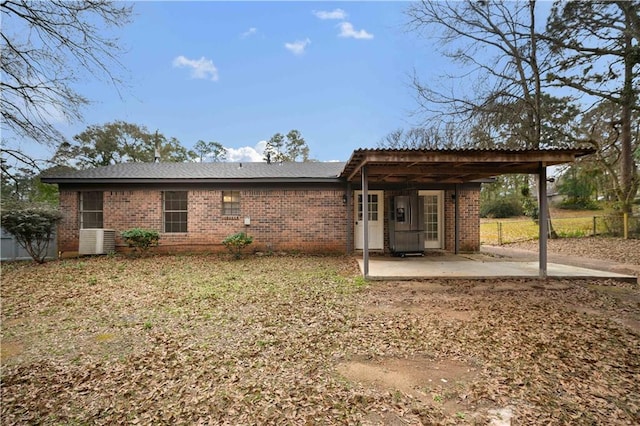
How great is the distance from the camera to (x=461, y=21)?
9328 mm

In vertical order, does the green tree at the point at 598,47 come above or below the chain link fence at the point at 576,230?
above

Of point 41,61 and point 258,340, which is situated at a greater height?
point 41,61

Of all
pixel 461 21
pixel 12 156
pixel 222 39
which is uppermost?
pixel 222 39

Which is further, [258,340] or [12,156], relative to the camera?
[12,156]

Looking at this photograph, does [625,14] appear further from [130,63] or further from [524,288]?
[130,63]

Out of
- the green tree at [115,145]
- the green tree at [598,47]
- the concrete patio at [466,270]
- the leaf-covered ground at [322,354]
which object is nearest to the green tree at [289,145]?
the green tree at [115,145]

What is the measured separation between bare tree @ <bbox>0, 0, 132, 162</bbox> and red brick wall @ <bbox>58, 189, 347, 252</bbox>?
5330 mm

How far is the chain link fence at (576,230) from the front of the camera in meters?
12.5

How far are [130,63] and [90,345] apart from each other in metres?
4.34

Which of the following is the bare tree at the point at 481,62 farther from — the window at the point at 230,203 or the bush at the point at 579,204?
the bush at the point at 579,204

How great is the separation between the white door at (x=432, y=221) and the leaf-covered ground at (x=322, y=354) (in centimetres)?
449

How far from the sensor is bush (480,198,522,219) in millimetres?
25078

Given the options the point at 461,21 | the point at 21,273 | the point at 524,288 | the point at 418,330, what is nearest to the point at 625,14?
the point at 461,21

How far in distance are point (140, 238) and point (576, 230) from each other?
1955 centimetres
